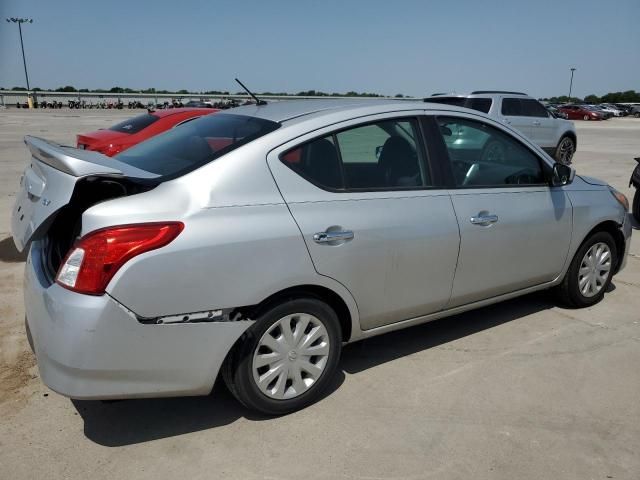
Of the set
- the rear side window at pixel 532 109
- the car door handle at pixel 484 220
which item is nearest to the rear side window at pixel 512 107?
the rear side window at pixel 532 109

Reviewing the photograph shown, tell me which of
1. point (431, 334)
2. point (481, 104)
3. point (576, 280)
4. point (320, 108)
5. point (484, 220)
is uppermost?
point (320, 108)

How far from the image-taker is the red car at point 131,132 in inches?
305

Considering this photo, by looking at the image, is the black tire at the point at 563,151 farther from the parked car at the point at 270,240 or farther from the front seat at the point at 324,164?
the front seat at the point at 324,164

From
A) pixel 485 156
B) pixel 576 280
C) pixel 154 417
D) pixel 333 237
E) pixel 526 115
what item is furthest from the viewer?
→ pixel 526 115

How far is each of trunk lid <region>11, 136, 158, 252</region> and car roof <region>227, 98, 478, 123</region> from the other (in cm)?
85

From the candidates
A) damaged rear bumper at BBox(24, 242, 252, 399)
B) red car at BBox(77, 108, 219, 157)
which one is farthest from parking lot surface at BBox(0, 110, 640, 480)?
red car at BBox(77, 108, 219, 157)

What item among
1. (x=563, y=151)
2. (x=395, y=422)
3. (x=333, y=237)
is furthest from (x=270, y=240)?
(x=563, y=151)

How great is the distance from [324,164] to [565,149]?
13601 mm

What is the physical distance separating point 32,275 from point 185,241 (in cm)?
88

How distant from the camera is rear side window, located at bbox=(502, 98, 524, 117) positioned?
13.0m

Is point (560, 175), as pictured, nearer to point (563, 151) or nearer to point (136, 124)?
point (136, 124)

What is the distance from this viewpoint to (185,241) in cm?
245

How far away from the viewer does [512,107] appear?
13.2m

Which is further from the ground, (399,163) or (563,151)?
(399,163)
